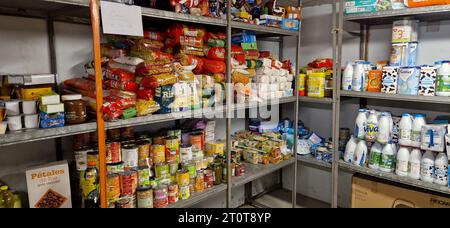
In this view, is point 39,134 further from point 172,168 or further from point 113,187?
point 172,168

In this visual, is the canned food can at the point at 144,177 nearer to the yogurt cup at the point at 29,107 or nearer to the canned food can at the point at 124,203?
the canned food can at the point at 124,203

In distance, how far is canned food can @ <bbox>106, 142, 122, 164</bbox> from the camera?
1.55 metres

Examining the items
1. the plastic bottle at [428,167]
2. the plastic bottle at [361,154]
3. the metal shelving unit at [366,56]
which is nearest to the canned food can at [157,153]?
the metal shelving unit at [366,56]

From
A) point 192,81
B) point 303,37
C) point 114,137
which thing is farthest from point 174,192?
point 303,37

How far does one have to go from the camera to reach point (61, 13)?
1546mm

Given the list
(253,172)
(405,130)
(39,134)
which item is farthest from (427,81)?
(39,134)

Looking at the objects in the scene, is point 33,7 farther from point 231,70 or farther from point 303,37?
point 303,37

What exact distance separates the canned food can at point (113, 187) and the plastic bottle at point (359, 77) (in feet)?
5.59

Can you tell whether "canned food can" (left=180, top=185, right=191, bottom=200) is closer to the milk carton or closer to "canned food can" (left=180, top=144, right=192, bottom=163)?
"canned food can" (left=180, top=144, right=192, bottom=163)

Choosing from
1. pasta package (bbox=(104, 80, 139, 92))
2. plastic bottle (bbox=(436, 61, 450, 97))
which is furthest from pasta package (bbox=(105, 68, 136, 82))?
plastic bottle (bbox=(436, 61, 450, 97))

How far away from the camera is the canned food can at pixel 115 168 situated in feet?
5.03

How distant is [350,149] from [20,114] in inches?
81.8

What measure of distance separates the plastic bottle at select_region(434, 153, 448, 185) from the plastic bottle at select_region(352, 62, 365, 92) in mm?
644

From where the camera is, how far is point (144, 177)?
5.34 feet
